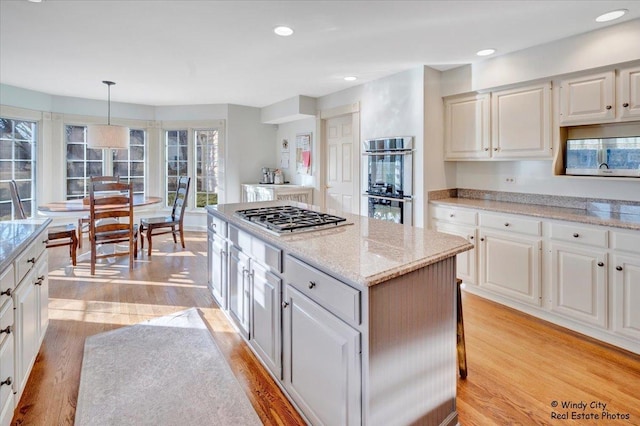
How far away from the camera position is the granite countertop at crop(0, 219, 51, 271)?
5.33ft

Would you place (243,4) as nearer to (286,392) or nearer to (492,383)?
(286,392)

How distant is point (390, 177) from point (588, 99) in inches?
77.5

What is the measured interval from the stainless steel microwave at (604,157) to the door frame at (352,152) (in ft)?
7.94

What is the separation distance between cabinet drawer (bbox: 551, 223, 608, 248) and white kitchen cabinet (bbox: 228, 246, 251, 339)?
2416 mm

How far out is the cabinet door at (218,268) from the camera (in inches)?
112

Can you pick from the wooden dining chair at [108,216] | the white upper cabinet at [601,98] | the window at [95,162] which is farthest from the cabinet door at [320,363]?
the window at [95,162]

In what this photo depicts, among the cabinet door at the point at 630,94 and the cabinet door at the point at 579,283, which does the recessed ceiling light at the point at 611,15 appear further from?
the cabinet door at the point at 579,283

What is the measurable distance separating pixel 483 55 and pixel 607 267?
2.16m

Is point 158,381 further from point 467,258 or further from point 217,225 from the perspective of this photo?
point 467,258


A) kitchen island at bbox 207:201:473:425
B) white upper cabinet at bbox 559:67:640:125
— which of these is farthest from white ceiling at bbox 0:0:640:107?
kitchen island at bbox 207:201:473:425

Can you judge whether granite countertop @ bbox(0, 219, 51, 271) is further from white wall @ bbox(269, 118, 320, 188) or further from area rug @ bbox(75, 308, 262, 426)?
white wall @ bbox(269, 118, 320, 188)

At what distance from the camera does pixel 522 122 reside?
3.28 m

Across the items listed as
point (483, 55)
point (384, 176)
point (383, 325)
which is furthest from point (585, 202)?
point (383, 325)

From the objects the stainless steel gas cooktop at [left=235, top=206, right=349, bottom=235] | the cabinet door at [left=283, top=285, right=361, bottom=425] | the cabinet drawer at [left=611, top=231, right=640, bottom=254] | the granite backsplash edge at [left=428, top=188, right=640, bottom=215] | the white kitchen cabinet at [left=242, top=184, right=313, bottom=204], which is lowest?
the cabinet door at [left=283, top=285, right=361, bottom=425]
